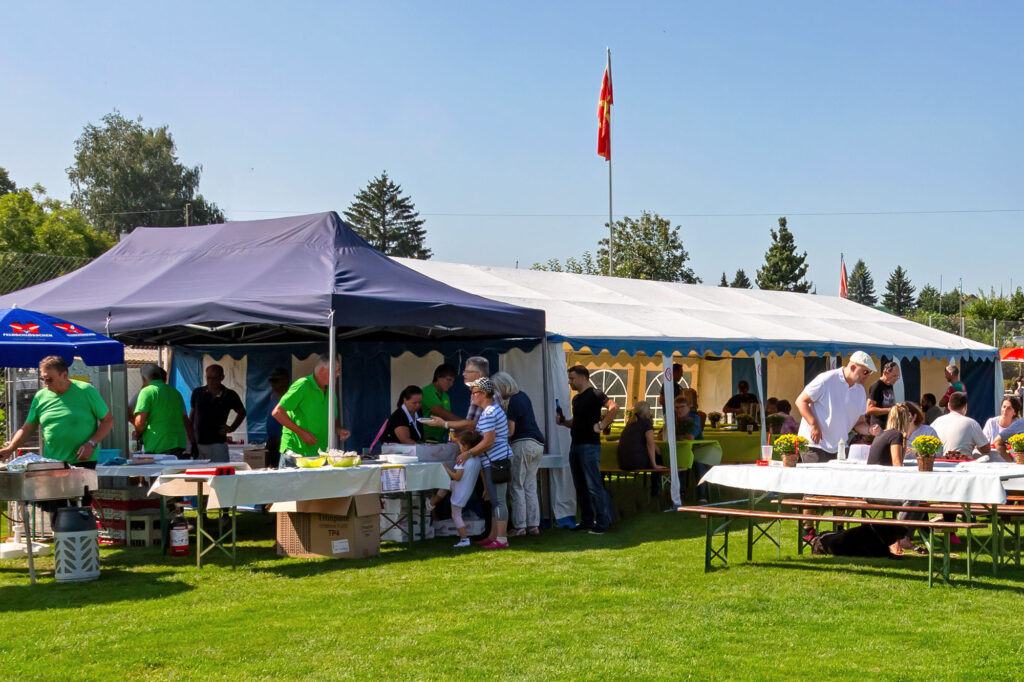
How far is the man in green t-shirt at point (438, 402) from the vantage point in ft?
31.1

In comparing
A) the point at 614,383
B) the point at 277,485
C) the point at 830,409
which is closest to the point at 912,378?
the point at 614,383

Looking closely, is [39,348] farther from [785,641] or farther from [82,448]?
[785,641]

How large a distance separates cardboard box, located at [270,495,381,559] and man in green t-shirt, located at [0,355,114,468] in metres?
1.42

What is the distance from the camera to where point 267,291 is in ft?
28.9

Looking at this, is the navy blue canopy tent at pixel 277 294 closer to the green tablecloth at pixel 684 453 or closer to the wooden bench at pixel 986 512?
the green tablecloth at pixel 684 453

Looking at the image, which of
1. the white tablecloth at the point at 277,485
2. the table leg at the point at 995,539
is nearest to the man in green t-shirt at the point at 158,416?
the white tablecloth at the point at 277,485

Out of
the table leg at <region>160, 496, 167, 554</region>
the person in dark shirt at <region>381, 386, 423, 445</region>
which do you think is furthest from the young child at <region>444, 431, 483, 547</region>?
the table leg at <region>160, 496, 167, 554</region>

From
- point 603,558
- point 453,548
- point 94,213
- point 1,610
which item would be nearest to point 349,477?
point 453,548

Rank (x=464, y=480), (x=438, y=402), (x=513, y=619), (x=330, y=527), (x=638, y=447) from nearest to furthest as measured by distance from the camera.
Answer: (x=513, y=619), (x=330, y=527), (x=464, y=480), (x=438, y=402), (x=638, y=447)

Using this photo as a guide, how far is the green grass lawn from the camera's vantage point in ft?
16.0

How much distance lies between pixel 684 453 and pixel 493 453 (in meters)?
3.55

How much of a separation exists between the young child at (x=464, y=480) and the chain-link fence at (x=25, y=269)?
24.7 ft

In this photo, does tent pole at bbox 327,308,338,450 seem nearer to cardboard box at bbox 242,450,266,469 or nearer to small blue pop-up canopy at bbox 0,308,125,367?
small blue pop-up canopy at bbox 0,308,125,367

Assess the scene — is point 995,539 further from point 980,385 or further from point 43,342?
point 980,385
